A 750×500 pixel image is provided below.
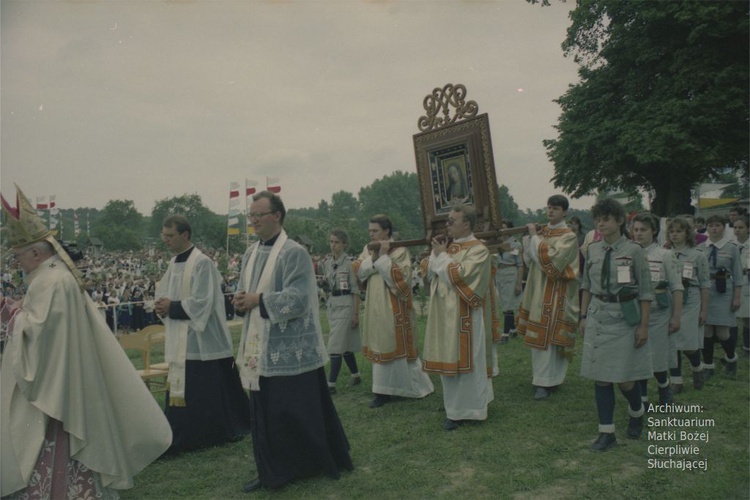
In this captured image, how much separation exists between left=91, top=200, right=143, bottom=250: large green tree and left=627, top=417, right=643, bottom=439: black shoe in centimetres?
6469

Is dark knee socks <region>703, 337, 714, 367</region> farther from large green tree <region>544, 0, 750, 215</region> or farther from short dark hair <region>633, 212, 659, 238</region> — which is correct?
large green tree <region>544, 0, 750, 215</region>

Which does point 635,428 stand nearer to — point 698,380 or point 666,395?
point 666,395

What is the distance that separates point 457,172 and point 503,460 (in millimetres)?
3130

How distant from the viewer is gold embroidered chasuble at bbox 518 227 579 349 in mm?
6273

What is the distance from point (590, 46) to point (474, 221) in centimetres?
1448

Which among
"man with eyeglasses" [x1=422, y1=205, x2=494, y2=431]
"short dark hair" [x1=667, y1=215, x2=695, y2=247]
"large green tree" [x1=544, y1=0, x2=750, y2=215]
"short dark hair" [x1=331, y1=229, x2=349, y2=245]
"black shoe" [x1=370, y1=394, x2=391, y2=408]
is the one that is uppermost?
"large green tree" [x1=544, y1=0, x2=750, y2=215]

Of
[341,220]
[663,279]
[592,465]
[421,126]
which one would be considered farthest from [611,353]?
[341,220]

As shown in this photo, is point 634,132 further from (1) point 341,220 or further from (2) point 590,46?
(1) point 341,220

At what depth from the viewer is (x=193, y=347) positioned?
212 inches

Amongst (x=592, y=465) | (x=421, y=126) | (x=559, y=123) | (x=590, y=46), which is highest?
(x=590, y=46)

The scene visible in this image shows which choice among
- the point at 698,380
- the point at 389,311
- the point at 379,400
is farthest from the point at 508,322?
the point at 379,400

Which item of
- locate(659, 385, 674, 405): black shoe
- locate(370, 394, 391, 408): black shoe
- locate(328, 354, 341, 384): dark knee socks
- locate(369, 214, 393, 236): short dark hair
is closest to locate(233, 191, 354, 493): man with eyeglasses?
locate(370, 394, 391, 408): black shoe

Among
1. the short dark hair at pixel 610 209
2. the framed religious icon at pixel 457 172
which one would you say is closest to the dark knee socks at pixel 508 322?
the framed religious icon at pixel 457 172

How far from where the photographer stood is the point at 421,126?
6699 millimetres
